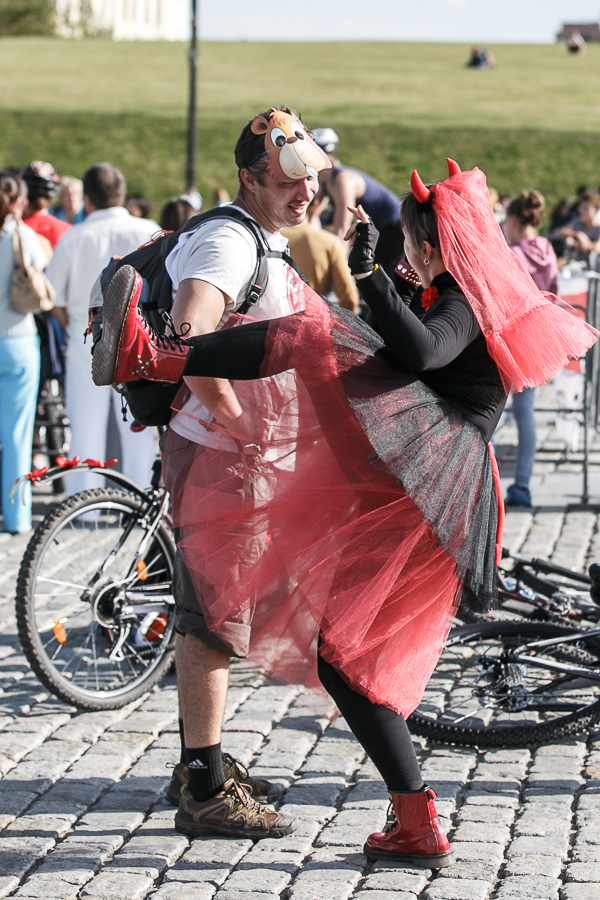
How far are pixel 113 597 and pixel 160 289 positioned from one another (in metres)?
1.50

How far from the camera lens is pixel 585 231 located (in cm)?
1457

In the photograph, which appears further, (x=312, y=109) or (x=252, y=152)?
(x=312, y=109)

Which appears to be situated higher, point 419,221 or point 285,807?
point 419,221

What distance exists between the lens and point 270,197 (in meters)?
3.33

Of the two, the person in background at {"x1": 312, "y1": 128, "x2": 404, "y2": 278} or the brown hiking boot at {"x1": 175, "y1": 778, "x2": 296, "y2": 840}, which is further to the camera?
the person in background at {"x1": 312, "y1": 128, "x2": 404, "y2": 278}

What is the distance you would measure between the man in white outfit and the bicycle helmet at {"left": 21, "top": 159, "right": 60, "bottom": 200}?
1.94m

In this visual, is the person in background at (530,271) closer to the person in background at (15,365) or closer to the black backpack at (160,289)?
the person in background at (15,365)

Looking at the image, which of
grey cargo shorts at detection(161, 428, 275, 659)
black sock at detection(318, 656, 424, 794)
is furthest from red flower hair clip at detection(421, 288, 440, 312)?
black sock at detection(318, 656, 424, 794)

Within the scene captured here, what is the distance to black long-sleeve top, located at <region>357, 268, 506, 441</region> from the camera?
2.67 m

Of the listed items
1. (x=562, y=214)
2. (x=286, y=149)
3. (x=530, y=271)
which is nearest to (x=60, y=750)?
(x=286, y=149)

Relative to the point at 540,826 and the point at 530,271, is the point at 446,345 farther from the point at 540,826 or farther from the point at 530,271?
the point at 530,271

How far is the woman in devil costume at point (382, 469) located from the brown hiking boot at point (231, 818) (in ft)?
1.37

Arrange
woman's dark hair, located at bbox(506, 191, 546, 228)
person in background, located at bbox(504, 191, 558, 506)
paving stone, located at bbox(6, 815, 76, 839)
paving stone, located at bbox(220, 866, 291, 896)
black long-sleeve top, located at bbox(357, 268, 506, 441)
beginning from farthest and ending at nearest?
1. woman's dark hair, located at bbox(506, 191, 546, 228)
2. person in background, located at bbox(504, 191, 558, 506)
3. paving stone, located at bbox(6, 815, 76, 839)
4. paving stone, located at bbox(220, 866, 291, 896)
5. black long-sleeve top, located at bbox(357, 268, 506, 441)

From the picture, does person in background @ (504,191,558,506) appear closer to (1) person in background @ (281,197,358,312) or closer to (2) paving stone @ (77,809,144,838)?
(1) person in background @ (281,197,358,312)
